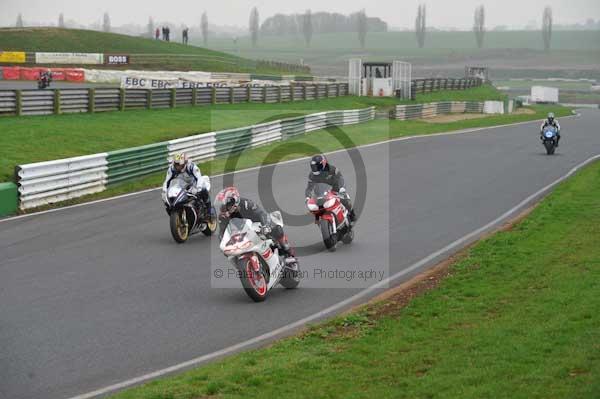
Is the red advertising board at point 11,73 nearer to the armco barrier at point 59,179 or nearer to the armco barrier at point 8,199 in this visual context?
the armco barrier at point 59,179

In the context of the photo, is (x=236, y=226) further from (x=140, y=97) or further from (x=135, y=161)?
(x=140, y=97)

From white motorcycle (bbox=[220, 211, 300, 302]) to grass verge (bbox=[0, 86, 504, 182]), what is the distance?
1297 centimetres

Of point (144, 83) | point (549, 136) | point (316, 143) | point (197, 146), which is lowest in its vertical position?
point (316, 143)

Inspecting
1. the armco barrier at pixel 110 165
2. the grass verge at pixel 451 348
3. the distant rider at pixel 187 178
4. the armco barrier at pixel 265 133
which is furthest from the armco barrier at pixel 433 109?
the grass verge at pixel 451 348

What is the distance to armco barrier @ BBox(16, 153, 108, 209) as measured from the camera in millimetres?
21484

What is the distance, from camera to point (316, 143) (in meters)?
40.2

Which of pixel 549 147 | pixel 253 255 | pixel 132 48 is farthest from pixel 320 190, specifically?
pixel 132 48

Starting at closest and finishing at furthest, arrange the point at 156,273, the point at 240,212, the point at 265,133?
the point at 240,212 < the point at 156,273 < the point at 265,133

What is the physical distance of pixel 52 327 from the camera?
11500mm

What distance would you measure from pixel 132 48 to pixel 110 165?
70.5 metres

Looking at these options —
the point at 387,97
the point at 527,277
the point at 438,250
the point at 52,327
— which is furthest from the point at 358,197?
the point at 387,97

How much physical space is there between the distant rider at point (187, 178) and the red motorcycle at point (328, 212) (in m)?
2.29

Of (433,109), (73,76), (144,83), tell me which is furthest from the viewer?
(73,76)

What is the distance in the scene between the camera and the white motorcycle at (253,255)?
12.5m
